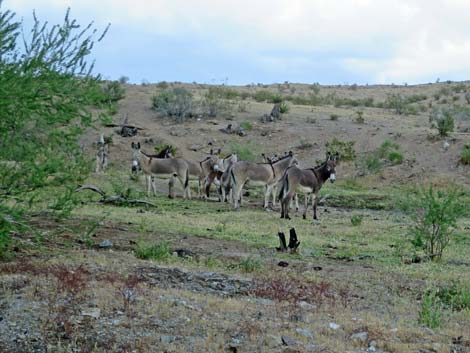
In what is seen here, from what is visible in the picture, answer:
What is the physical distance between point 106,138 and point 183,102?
808 cm

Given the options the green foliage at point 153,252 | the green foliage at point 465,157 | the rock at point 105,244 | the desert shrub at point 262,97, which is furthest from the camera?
the desert shrub at point 262,97

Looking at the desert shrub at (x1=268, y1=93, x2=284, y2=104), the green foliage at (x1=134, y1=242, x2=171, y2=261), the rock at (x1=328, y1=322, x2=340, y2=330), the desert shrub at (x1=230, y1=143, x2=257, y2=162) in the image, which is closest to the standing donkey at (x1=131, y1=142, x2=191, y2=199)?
the desert shrub at (x1=230, y1=143, x2=257, y2=162)

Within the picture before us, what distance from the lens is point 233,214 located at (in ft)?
69.6

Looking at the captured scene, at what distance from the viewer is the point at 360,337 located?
820cm

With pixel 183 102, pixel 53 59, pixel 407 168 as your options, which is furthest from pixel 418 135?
pixel 53 59

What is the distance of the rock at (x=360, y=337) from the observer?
8.14 metres

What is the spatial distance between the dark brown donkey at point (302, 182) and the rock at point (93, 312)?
506 inches

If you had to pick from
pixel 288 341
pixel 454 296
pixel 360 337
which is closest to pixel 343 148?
pixel 454 296

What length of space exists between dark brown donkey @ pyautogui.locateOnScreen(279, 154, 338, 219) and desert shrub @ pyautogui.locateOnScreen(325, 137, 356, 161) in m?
11.4

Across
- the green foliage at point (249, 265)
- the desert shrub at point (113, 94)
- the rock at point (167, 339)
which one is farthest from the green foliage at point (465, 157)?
the rock at point (167, 339)

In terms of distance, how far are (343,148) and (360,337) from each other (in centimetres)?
2676

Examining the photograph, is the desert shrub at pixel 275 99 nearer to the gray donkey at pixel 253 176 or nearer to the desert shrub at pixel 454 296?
the gray donkey at pixel 253 176

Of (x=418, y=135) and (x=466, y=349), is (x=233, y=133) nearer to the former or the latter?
(x=418, y=135)

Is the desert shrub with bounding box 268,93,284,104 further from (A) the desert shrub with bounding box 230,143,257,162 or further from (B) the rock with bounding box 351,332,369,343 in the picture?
(B) the rock with bounding box 351,332,369,343
